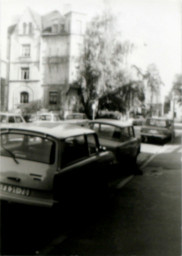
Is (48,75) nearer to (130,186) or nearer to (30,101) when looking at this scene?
(30,101)

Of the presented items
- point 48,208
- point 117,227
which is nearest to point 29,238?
point 48,208

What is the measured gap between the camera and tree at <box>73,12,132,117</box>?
33.3 m

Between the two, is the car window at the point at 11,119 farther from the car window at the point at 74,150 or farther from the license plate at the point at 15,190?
the license plate at the point at 15,190

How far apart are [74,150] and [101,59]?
94.7 feet

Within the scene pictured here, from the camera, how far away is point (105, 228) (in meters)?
5.38

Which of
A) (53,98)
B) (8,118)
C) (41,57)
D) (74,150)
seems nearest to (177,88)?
(53,98)

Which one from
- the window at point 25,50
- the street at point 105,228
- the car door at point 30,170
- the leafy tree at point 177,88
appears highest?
the window at point 25,50

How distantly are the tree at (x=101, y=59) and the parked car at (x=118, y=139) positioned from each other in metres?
22.9

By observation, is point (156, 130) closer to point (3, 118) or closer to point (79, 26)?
point (3, 118)

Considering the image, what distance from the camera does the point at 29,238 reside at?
4809 millimetres

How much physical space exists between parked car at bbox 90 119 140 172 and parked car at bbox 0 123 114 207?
11.6 ft

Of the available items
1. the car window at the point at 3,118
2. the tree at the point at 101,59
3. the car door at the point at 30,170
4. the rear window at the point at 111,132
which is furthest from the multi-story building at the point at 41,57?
the car door at the point at 30,170

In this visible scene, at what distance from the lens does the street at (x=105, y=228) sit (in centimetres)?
450

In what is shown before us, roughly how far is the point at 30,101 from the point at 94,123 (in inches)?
1314
